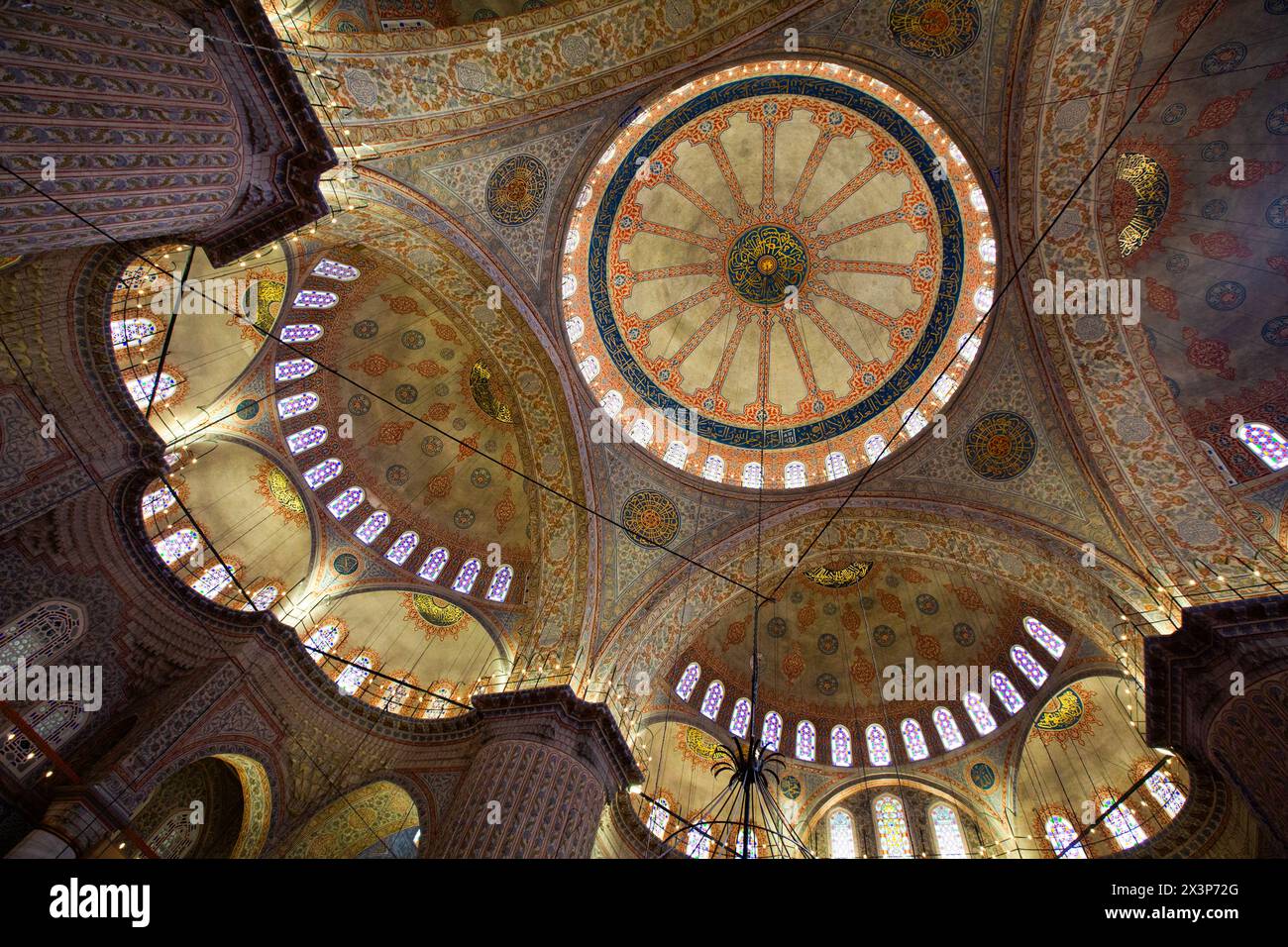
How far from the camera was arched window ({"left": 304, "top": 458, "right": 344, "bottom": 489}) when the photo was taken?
13500mm

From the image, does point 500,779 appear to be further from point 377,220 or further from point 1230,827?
point 1230,827

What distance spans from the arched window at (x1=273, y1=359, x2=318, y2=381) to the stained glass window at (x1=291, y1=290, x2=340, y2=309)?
1.16 metres

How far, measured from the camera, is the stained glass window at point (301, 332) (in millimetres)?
12734

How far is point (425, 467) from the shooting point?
48.2ft

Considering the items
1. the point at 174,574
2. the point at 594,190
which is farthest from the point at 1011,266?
the point at 174,574

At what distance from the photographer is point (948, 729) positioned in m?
14.1

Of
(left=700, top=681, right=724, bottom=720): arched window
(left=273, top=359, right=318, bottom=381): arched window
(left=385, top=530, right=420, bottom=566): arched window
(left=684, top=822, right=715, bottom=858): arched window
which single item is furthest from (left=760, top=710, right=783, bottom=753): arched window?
(left=273, top=359, right=318, bottom=381): arched window

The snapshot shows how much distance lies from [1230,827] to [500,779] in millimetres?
10969

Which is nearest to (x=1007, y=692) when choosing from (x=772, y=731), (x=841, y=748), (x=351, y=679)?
(x=841, y=748)

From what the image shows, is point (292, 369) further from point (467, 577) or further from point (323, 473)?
point (467, 577)

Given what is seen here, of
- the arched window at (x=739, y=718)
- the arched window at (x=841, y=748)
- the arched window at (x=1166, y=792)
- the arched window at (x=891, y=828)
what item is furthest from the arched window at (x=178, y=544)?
the arched window at (x=1166, y=792)

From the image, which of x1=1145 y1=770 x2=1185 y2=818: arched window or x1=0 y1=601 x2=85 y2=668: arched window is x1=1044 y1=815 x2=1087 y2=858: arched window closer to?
x1=1145 y1=770 x2=1185 y2=818: arched window

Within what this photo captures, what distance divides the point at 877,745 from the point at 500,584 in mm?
9773
